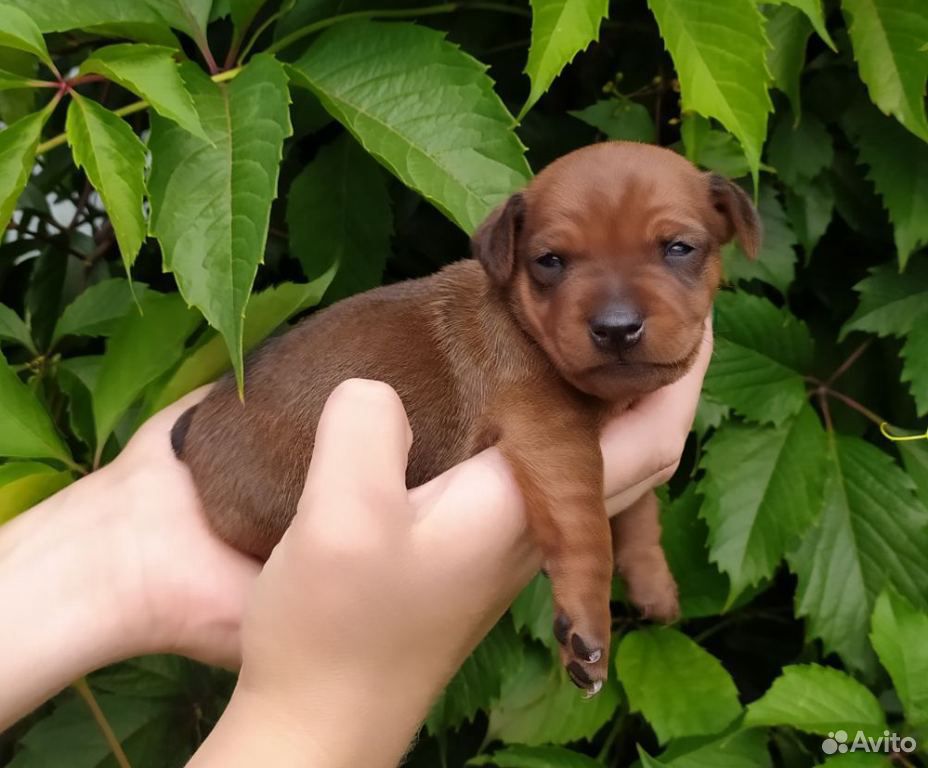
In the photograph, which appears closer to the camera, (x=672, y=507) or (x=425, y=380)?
(x=425, y=380)

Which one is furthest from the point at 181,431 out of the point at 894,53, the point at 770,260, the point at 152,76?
the point at 894,53

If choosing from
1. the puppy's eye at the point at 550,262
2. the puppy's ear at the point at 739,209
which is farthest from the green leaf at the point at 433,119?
the puppy's ear at the point at 739,209

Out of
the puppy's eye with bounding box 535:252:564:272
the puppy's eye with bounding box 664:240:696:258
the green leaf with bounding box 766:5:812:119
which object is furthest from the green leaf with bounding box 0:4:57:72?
the green leaf with bounding box 766:5:812:119

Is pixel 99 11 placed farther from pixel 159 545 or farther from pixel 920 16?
pixel 920 16

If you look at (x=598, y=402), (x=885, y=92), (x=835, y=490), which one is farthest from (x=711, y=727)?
(x=885, y=92)

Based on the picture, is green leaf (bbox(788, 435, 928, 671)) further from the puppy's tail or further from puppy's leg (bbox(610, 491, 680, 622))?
the puppy's tail

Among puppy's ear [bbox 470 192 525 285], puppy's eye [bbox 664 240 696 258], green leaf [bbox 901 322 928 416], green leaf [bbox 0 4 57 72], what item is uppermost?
green leaf [bbox 0 4 57 72]
